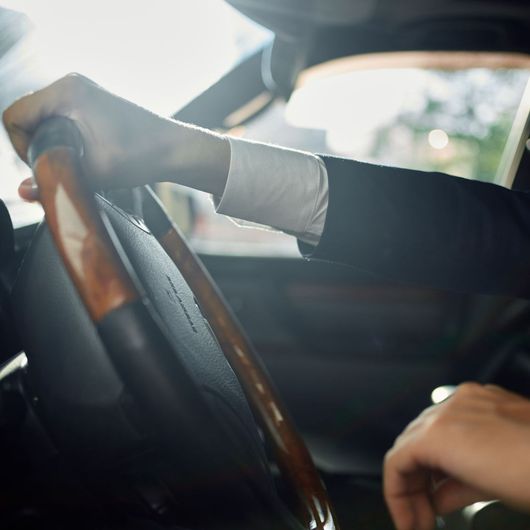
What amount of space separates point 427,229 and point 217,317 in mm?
Answer: 362

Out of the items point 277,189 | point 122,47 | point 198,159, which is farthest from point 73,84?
point 122,47

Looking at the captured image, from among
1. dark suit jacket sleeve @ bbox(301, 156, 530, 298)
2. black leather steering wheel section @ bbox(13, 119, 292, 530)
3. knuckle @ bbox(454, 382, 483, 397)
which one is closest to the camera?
black leather steering wheel section @ bbox(13, 119, 292, 530)

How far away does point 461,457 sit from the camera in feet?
1.70

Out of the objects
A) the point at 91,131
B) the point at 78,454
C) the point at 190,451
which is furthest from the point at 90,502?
the point at 91,131

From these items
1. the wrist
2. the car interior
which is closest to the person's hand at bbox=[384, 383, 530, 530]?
the car interior

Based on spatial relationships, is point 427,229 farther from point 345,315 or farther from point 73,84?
point 345,315

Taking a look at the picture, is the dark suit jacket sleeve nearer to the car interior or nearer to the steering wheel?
the car interior

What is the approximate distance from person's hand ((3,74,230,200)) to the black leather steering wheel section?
0.11 ft

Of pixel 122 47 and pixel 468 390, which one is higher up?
pixel 122 47

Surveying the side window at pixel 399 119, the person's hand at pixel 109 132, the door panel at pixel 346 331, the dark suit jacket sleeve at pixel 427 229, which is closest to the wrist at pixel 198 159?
the person's hand at pixel 109 132

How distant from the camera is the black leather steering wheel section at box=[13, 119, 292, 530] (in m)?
0.43

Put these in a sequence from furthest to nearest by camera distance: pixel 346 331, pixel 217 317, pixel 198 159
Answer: pixel 346 331 → pixel 217 317 → pixel 198 159

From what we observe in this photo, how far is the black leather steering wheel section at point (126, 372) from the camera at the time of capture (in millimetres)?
430

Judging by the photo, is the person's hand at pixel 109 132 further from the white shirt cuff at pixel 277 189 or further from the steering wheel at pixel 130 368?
the white shirt cuff at pixel 277 189
